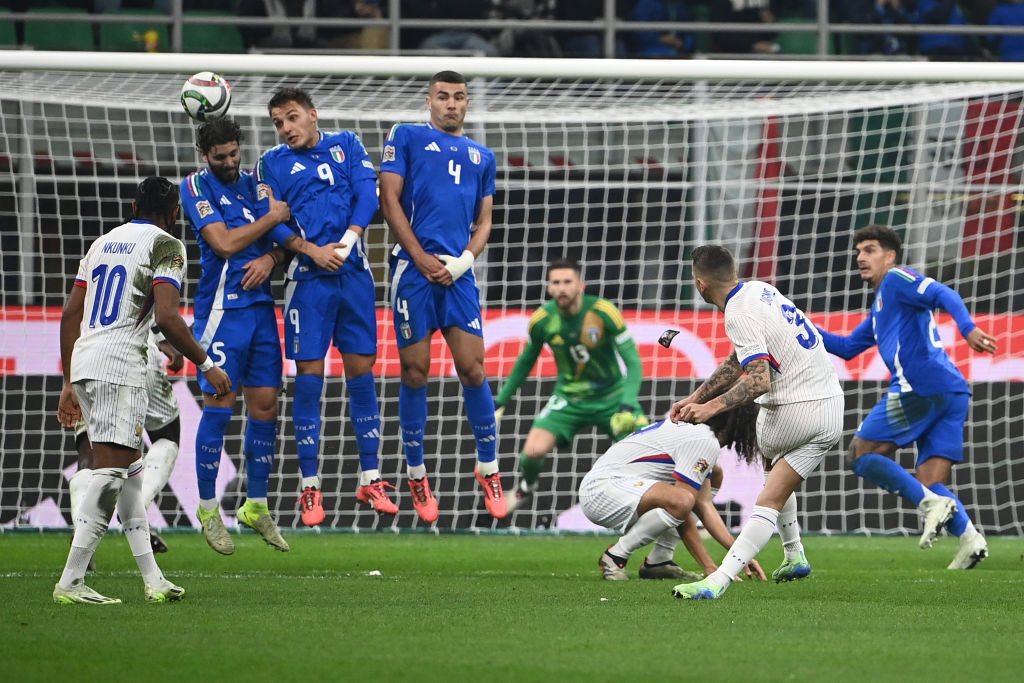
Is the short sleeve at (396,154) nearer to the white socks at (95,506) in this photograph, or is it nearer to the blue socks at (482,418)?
the blue socks at (482,418)

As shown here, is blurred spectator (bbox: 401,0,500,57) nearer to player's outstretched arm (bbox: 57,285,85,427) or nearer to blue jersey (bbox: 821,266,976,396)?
blue jersey (bbox: 821,266,976,396)

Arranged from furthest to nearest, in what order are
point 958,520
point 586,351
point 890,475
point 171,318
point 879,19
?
1. point 879,19
2. point 586,351
3. point 890,475
4. point 958,520
5. point 171,318

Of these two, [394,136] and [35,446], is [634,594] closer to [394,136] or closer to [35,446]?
[394,136]

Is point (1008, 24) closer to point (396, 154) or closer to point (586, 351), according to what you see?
point (586, 351)

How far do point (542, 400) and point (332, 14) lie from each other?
17.3ft

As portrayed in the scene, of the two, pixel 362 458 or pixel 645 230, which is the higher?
pixel 645 230

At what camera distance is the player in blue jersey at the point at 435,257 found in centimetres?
780

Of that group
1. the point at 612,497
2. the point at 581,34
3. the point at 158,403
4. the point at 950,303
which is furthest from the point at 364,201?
the point at 581,34

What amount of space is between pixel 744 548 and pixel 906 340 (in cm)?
294

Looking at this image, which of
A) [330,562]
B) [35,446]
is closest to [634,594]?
[330,562]

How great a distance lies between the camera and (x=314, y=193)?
7945 millimetres

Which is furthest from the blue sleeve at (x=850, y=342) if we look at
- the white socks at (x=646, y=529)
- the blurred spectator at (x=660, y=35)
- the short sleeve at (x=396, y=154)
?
the blurred spectator at (x=660, y=35)

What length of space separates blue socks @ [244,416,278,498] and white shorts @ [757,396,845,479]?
3.17 meters

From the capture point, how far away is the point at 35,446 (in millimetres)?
10727
